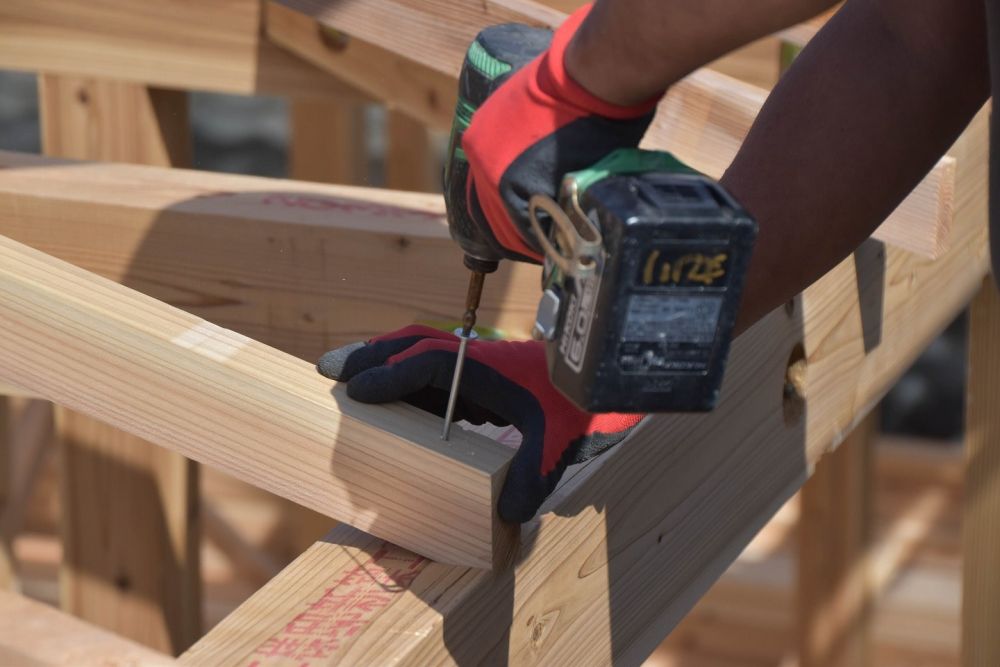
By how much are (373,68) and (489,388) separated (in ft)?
3.94

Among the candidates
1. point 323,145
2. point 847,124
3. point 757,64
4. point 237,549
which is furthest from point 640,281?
point 237,549

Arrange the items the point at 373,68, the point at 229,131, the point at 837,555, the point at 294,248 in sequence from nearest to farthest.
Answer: the point at 294,248
the point at 373,68
the point at 837,555
the point at 229,131

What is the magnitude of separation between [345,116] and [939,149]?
277cm

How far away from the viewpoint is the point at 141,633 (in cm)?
234

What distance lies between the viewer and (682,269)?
2.79 feet

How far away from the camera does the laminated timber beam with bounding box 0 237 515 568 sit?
1009 mm

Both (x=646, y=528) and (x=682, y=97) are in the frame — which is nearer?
(x=646, y=528)

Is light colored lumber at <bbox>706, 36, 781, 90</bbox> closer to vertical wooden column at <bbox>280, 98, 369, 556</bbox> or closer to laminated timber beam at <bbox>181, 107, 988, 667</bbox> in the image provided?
laminated timber beam at <bbox>181, 107, 988, 667</bbox>

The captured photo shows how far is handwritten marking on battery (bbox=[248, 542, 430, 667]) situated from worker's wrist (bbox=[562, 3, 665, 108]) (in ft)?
1.31

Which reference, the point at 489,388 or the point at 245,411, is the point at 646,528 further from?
the point at 245,411

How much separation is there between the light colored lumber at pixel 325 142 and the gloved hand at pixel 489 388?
2686 millimetres

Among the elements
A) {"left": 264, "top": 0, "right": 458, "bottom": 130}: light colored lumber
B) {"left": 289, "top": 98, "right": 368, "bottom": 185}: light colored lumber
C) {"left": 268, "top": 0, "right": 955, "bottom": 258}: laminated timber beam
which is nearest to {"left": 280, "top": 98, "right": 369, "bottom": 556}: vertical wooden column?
{"left": 289, "top": 98, "right": 368, "bottom": 185}: light colored lumber

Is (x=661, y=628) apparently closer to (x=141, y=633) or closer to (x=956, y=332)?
(x=141, y=633)

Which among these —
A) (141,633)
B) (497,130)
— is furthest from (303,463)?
(141,633)
